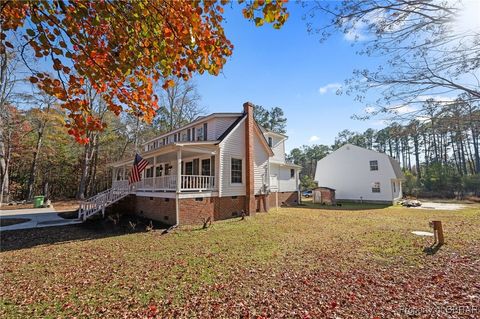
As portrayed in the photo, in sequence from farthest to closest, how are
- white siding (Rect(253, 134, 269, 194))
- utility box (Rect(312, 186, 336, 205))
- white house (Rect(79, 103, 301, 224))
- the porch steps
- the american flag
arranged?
utility box (Rect(312, 186, 336, 205)) < white siding (Rect(253, 134, 269, 194)) < the porch steps < the american flag < white house (Rect(79, 103, 301, 224))

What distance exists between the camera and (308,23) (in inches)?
171

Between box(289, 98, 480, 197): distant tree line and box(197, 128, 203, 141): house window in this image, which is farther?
box(197, 128, 203, 141): house window

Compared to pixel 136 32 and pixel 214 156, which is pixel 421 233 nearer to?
pixel 214 156

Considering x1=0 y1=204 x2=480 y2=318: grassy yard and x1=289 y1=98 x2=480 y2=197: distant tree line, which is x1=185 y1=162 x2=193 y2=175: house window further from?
x1=289 y1=98 x2=480 y2=197: distant tree line

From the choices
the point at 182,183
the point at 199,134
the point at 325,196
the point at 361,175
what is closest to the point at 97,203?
the point at 182,183

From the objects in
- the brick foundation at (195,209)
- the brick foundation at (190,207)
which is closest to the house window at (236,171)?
the brick foundation at (190,207)

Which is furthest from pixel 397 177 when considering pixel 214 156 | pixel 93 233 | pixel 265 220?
pixel 93 233

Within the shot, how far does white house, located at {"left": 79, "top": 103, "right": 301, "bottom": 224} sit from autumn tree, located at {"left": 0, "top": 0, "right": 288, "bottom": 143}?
7701mm

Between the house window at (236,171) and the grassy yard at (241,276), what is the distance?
16.9 ft

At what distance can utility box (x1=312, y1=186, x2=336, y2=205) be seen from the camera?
914 inches

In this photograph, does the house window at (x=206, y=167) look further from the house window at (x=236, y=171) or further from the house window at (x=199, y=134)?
the house window at (x=199, y=134)

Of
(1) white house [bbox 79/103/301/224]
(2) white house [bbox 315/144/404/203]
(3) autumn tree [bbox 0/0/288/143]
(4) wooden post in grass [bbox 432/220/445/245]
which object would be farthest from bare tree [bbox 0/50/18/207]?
(2) white house [bbox 315/144/404/203]

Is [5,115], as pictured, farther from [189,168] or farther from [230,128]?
[230,128]

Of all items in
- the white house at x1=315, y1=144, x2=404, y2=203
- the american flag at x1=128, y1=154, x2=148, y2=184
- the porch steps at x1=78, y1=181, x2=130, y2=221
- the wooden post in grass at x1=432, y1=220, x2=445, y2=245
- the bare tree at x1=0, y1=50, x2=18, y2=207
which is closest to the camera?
the wooden post in grass at x1=432, y1=220, x2=445, y2=245
